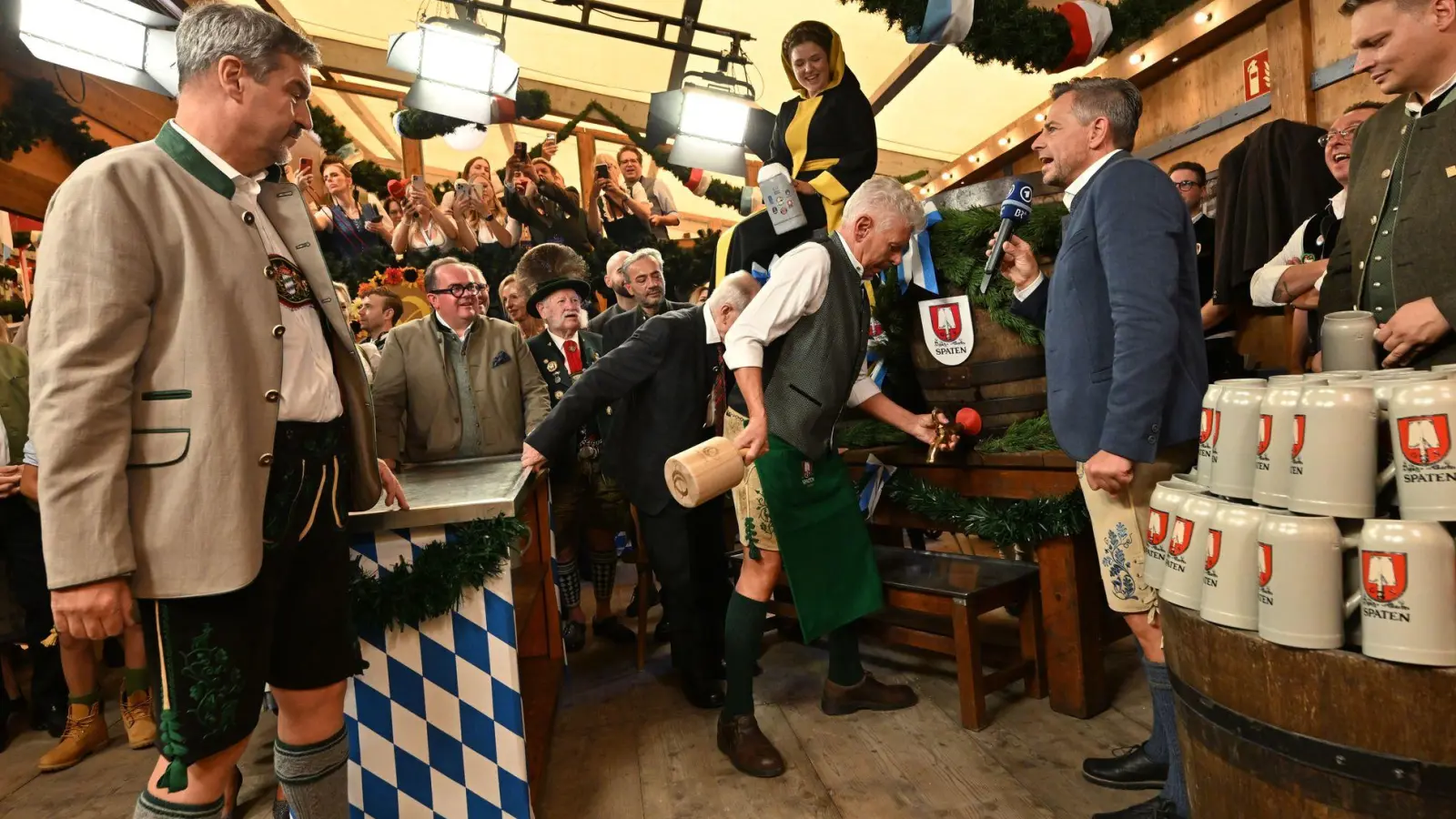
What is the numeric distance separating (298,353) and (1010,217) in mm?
2156

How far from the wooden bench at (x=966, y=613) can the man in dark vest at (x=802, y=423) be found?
0.87 ft

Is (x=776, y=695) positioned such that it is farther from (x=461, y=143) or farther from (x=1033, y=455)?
(x=461, y=143)

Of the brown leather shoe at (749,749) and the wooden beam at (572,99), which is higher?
the wooden beam at (572,99)

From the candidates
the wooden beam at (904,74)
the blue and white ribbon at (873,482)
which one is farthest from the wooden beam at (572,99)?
the blue and white ribbon at (873,482)

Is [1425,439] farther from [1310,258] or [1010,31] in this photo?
[1010,31]

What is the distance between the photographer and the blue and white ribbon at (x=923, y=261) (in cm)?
283

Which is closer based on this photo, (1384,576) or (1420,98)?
(1384,576)

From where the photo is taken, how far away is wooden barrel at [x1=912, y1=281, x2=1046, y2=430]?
272 cm

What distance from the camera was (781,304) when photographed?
2.25m

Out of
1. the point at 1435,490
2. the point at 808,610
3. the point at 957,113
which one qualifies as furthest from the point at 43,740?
the point at 957,113

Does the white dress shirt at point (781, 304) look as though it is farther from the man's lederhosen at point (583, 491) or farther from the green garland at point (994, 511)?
the man's lederhosen at point (583, 491)

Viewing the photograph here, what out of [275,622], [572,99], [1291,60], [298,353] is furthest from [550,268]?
[572,99]

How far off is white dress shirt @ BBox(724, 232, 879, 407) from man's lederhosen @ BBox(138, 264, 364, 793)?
1.05 m

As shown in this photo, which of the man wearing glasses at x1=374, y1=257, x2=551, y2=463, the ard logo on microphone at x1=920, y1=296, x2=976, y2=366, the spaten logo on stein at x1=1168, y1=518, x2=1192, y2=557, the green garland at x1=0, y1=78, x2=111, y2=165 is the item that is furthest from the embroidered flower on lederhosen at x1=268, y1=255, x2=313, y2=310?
the green garland at x1=0, y1=78, x2=111, y2=165
